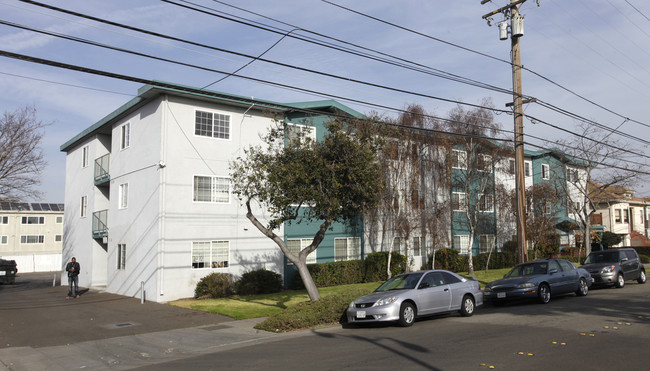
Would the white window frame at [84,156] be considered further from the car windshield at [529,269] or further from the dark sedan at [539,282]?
the car windshield at [529,269]

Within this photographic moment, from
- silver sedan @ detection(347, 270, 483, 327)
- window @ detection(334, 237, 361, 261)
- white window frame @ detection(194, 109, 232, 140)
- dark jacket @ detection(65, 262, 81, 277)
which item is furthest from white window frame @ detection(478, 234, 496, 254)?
dark jacket @ detection(65, 262, 81, 277)

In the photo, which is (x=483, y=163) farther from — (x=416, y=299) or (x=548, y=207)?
(x=416, y=299)

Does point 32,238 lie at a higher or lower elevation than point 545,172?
lower

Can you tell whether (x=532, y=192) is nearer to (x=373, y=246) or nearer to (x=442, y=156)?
(x=442, y=156)

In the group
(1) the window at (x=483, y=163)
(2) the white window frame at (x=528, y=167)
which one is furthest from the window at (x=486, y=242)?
(2) the white window frame at (x=528, y=167)

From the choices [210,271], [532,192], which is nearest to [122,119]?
[210,271]

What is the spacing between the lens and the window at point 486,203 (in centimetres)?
3044

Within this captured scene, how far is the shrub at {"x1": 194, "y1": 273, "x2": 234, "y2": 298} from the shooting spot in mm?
20312

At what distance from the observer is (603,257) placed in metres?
20.5

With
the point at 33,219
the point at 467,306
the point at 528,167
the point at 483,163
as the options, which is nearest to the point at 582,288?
the point at 467,306

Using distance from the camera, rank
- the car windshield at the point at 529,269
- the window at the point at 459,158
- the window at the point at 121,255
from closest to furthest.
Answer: the car windshield at the point at 529,269
the window at the point at 121,255
the window at the point at 459,158

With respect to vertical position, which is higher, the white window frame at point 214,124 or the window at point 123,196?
the white window frame at point 214,124

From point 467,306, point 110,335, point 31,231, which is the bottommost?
point 110,335

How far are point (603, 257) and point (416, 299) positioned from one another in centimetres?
1227
